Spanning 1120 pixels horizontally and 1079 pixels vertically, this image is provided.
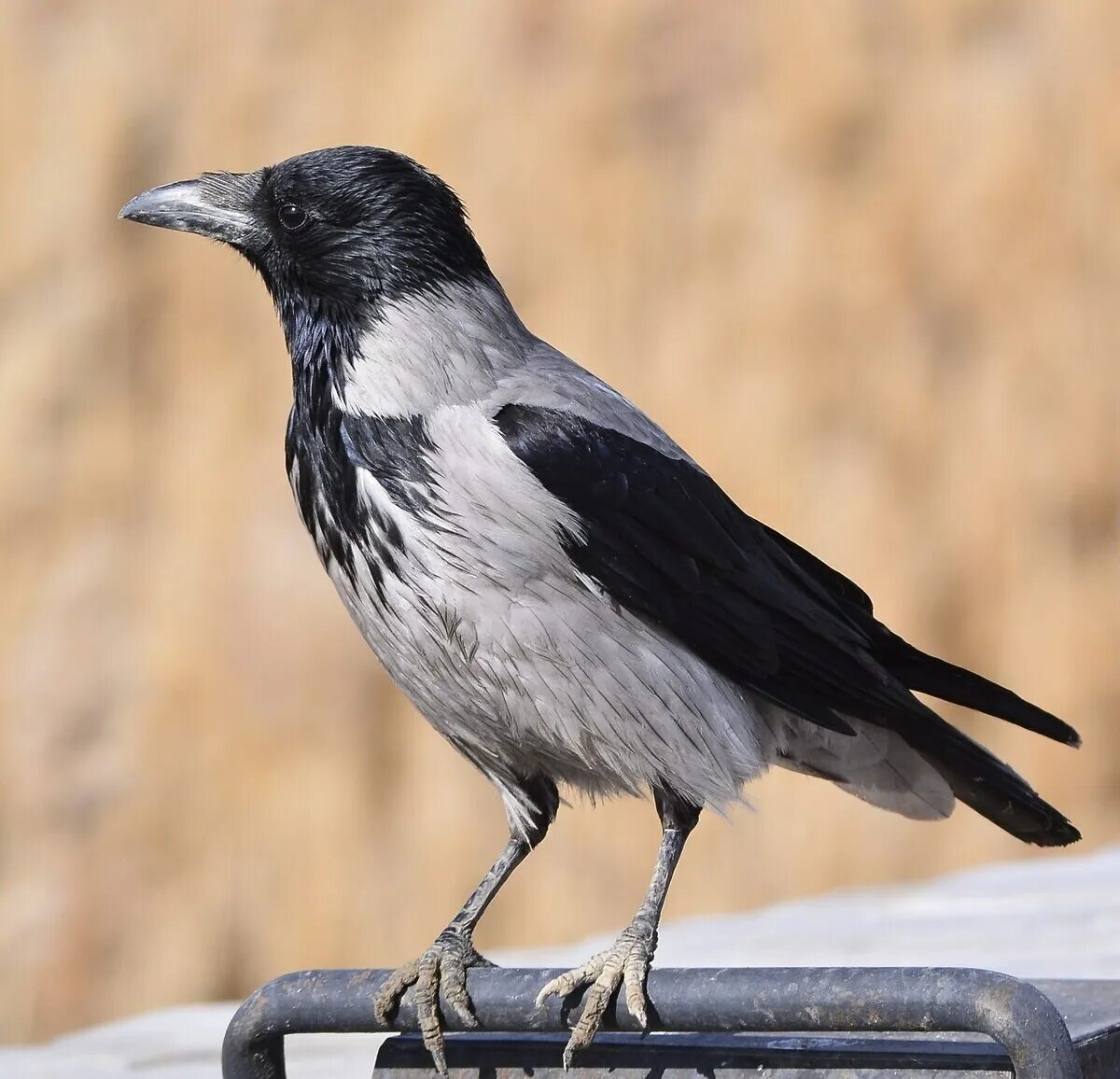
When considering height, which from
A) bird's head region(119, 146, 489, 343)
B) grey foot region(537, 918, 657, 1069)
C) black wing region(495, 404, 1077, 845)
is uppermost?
bird's head region(119, 146, 489, 343)

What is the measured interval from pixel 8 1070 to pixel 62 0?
13.8 feet

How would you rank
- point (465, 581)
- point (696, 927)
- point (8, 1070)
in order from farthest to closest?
point (696, 927) → point (8, 1070) → point (465, 581)

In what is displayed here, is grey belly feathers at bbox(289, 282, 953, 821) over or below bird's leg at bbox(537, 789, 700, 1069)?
over

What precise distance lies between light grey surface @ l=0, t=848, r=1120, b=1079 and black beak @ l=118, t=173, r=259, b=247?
4.21ft

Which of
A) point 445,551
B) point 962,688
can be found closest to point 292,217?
point 445,551

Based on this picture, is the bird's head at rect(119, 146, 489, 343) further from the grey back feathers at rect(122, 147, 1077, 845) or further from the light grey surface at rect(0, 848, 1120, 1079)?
the light grey surface at rect(0, 848, 1120, 1079)

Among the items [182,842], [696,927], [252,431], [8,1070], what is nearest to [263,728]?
[182,842]

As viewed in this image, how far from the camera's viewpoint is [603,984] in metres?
Result: 1.94

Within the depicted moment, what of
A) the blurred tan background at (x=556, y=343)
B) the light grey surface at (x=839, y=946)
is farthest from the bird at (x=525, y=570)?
the blurred tan background at (x=556, y=343)

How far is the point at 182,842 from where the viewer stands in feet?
17.9

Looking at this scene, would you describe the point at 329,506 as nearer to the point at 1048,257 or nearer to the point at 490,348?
the point at 490,348

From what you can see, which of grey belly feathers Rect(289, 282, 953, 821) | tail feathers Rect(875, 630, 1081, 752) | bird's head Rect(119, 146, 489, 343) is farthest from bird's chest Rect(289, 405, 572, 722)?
tail feathers Rect(875, 630, 1081, 752)

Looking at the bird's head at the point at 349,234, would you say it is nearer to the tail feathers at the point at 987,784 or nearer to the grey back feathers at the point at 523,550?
the grey back feathers at the point at 523,550

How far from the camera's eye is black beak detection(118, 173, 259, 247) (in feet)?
7.65
